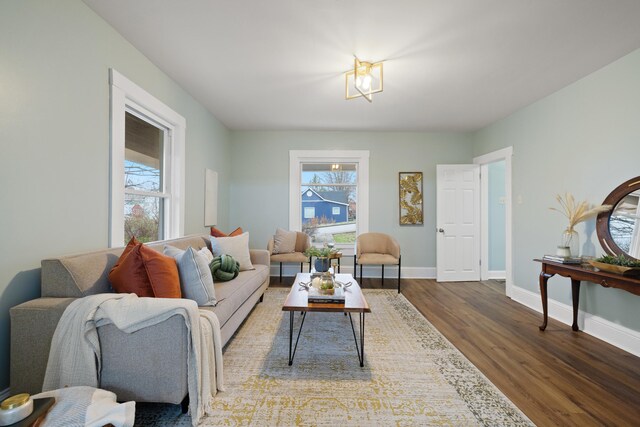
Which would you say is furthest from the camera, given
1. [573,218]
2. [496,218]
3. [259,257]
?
[496,218]

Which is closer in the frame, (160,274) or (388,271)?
(160,274)

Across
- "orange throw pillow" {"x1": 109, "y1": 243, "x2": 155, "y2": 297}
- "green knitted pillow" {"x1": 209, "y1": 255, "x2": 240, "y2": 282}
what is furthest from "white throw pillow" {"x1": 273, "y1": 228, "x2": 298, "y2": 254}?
"orange throw pillow" {"x1": 109, "y1": 243, "x2": 155, "y2": 297}

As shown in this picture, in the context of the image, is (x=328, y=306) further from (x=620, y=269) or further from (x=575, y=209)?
(x=575, y=209)

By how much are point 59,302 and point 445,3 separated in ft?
9.73

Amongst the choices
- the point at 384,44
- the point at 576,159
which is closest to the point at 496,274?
the point at 576,159

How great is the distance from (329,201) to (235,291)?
121 inches

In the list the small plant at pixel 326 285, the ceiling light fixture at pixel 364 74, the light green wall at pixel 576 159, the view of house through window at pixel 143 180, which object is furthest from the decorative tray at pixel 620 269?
the view of house through window at pixel 143 180

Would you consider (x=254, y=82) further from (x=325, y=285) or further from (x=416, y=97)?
(x=325, y=285)

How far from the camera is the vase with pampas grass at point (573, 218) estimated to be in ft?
8.84

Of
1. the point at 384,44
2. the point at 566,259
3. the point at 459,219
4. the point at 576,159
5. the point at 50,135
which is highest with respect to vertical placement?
the point at 384,44

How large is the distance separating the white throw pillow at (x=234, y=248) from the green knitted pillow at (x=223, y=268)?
1.14 feet

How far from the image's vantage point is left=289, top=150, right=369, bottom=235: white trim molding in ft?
16.5

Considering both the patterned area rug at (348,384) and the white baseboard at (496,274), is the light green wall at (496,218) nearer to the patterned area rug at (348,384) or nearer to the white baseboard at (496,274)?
the white baseboard at (496,274)

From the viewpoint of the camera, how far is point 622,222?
2.57 meters
